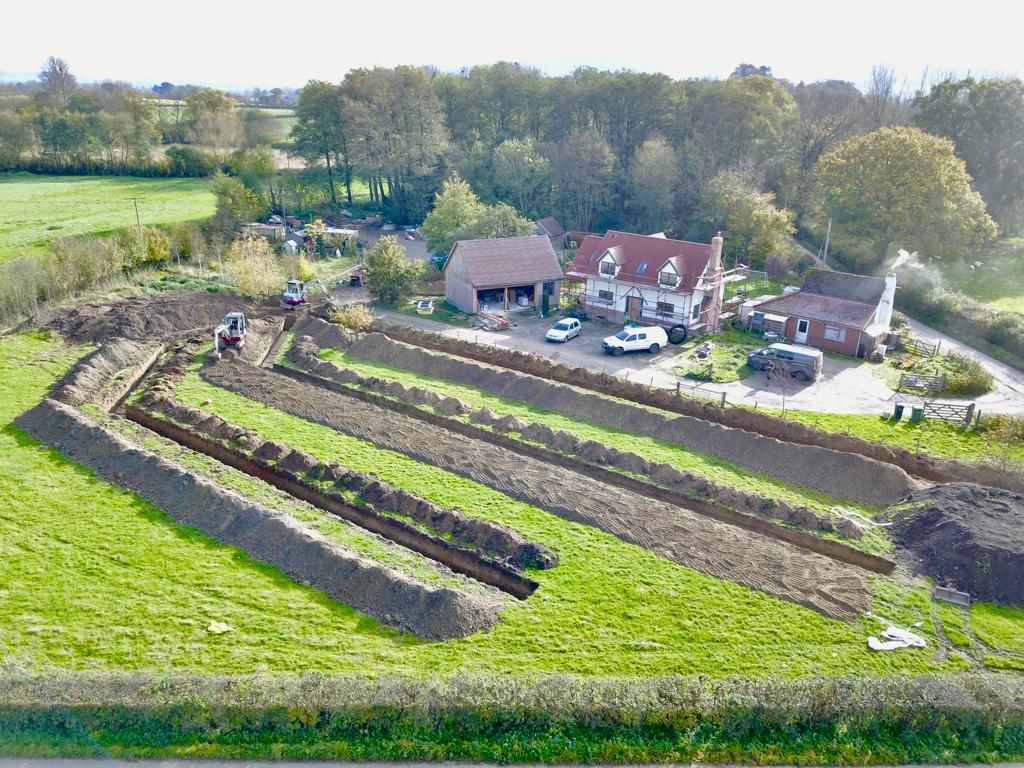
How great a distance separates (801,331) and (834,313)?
189 cm

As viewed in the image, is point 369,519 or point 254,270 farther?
point 254,270

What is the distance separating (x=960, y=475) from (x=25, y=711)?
27.5 m

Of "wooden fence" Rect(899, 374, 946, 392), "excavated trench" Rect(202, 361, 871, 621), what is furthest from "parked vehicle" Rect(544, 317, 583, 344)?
"wooden fence" Rect(899, 374, 946, 392)

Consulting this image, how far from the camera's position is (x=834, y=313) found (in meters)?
38.7

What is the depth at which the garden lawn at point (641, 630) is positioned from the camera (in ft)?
53.2

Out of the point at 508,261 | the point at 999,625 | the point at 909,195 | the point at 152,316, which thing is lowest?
the point at 999,625

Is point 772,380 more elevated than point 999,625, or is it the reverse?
point 772,380

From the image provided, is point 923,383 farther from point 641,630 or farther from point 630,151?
point 630,151

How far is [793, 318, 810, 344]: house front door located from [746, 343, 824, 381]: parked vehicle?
4.57 meters

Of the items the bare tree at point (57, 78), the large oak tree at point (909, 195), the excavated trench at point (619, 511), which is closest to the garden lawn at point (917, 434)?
the excavated trench at point (619, 511)

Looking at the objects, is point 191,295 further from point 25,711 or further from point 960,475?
point 960,475

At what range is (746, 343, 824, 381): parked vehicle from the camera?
34.2 meters

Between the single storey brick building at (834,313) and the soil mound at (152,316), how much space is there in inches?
1153

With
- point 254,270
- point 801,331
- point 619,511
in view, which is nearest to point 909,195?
point 801,331
